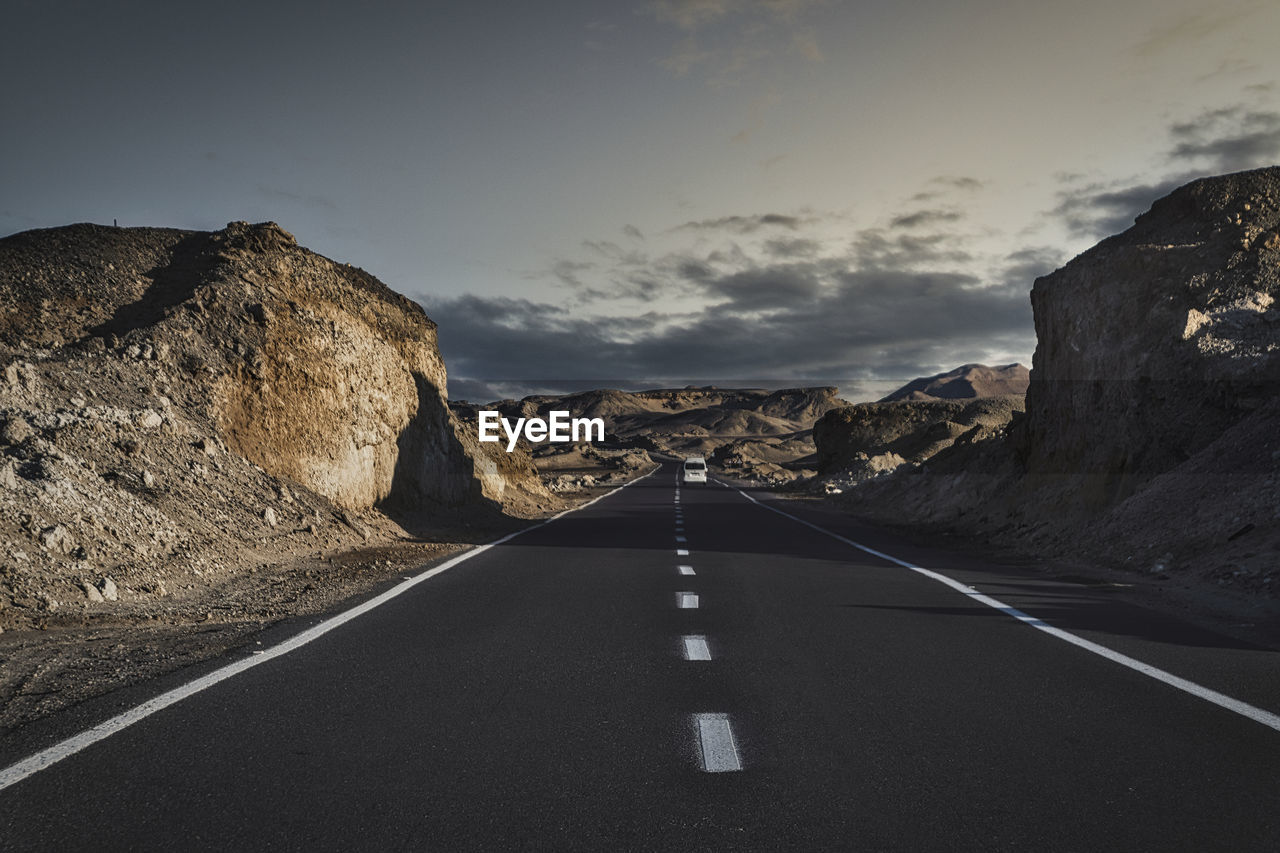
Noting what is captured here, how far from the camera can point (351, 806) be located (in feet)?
12.5

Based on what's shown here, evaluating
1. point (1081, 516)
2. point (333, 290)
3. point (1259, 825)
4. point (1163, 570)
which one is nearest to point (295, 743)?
point (1259, 825)

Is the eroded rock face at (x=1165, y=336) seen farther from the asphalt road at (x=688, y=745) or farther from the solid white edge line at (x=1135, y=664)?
the asphalt road at (x=688, y=745)

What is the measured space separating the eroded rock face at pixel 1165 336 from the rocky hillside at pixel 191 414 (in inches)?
614

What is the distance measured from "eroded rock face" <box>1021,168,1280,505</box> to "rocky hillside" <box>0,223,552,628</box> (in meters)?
15.6

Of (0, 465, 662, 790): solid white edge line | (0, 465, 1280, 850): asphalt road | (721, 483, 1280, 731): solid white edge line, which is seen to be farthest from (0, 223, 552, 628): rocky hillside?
(721, 483, 1280, 731): solid white edge line

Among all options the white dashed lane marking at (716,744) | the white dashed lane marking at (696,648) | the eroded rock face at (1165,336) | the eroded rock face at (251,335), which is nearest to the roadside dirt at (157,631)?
the white dashed lane marking at (696,648)

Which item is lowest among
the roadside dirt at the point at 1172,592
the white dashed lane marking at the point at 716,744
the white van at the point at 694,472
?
the roadside dirt at the point at 1172,592

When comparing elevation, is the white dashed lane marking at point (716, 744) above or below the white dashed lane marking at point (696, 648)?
above

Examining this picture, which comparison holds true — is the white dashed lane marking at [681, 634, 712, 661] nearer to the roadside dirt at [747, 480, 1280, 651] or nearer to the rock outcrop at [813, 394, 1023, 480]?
the roadside dirt at [747, 480, 1280, 651]

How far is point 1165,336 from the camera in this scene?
18156mm

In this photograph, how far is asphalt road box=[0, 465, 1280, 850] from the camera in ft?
11.7

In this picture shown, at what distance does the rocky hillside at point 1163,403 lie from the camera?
44.3 feet

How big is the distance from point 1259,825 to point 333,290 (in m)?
23.0

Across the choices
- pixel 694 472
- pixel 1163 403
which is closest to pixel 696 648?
pixel 1163 403
